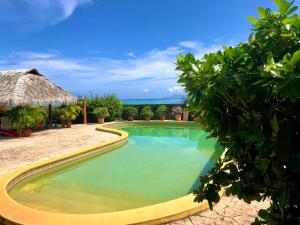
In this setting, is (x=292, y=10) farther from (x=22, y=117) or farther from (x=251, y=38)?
(x=22, y=117)

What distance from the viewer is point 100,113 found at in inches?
747

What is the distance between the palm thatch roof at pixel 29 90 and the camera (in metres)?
13.3

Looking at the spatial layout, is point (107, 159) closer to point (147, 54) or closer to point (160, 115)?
point (160, 115)

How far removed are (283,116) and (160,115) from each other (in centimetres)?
1916

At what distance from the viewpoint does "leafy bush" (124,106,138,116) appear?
810 inches

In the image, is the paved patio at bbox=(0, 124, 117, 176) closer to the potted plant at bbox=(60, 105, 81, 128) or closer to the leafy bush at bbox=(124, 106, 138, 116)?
the potted plant at bbox=(60, 105, 81, 128)

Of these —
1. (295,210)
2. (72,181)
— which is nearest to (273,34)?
(295,210)

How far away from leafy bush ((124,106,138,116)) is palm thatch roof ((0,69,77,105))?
4.76 m

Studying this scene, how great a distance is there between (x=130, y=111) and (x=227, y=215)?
55.7ft

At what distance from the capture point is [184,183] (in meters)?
6.50

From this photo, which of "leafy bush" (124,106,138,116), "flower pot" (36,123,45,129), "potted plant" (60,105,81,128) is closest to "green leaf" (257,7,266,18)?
"flower pot" (36,123,45,129)

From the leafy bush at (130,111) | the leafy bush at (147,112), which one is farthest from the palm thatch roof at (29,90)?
the leafy bush at (147,112)

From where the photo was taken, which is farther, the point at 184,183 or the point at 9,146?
the point at 9,146

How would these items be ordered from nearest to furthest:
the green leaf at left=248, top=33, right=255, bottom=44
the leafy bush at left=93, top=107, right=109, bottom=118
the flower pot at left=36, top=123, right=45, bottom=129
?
the green leaf at left=248, top=33, right=255, bottom=44 → the flower pot at left=36, top=123, right=45, bottom=129 → the leafy bush at left=93, top=107, right=109, bottom=118
